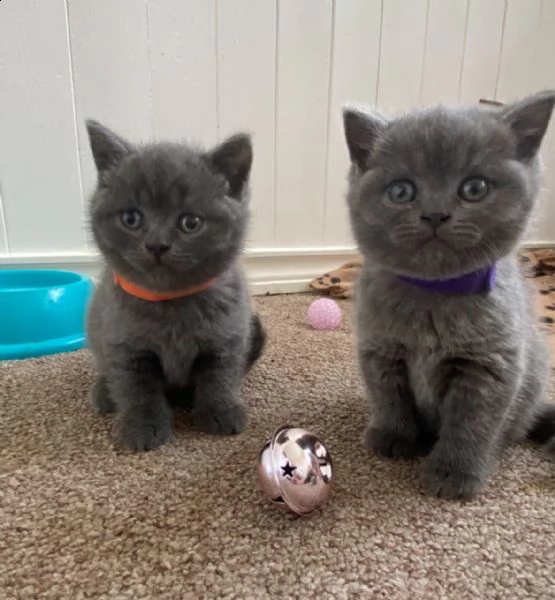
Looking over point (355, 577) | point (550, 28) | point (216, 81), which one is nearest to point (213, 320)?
point (355, 577)

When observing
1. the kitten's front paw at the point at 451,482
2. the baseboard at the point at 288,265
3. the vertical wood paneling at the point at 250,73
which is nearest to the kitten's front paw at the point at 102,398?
the kitten's front paw at the point at 451,482

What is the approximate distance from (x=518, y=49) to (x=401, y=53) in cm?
49

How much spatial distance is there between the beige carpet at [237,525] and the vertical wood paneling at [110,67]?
950 millimetres

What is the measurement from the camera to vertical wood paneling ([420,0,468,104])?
1.96 meters

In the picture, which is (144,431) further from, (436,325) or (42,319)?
(42,319)

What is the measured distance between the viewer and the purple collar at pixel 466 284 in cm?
77

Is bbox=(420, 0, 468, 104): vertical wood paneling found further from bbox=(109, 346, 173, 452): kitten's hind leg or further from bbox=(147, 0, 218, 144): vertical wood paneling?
bbox=(109, 346, 173, 452): kitten's hind leg

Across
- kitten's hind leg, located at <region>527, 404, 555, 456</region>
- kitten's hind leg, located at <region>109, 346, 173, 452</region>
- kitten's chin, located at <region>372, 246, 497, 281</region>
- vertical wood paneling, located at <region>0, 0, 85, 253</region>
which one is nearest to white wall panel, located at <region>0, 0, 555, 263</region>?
vertical wood paneling, located at <region>0, 0, 85, 253</region>

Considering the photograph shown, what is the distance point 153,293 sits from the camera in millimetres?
928

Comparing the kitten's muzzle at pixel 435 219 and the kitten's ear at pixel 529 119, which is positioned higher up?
the kitten's ear at pixel 529 119

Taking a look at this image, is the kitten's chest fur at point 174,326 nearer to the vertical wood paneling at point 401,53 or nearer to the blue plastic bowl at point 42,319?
the blue plastic bowl at point 42,319

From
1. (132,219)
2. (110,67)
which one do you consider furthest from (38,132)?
(132,219)

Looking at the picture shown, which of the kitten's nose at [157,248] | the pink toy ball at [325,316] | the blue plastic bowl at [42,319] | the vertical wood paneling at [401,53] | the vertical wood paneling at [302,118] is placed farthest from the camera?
the vertical wood paneling at [401,53]

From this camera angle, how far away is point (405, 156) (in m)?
0.72
